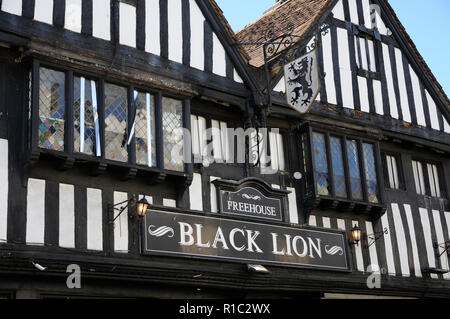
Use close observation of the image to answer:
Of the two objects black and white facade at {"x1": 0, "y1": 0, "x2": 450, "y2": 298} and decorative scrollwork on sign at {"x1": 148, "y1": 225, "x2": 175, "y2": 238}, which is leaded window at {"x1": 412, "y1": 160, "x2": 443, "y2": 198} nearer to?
black and white facade at {"x1": 0, "y1": 0, "x2": 450, "y2": 298}

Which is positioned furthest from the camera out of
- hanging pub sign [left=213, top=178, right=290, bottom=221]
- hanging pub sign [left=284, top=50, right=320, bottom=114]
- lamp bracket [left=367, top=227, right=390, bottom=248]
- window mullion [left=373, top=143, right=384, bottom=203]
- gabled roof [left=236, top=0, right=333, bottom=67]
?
gabled roof [left=236, top=0, right=333, bottom=67]

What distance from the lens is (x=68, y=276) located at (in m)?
10.9

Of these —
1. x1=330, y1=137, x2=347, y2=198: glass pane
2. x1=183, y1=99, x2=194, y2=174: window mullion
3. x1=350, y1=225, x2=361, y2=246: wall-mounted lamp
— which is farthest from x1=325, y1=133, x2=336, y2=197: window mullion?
x1=183, y1=99, x2=194, y2=174: window mullion

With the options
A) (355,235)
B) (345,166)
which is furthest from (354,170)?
(355,235)

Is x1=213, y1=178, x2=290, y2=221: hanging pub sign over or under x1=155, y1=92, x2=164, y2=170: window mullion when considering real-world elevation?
under

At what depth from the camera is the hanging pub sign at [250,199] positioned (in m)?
13.1

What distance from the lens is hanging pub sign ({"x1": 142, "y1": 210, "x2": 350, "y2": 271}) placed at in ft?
39.3

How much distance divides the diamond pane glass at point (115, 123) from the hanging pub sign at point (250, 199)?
2.01 meters

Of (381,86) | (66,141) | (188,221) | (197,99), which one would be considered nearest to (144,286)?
(188,221)

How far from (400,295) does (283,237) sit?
3.16m

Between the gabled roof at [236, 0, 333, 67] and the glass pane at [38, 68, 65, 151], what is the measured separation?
4836 millimetres

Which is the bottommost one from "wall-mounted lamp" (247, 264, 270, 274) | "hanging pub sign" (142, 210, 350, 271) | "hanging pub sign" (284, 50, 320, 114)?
"wall-mounted lamp" (247, 264, 270, 274)

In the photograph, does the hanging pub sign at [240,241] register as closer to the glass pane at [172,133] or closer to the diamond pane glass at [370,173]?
the glass pane at [172,133]
